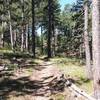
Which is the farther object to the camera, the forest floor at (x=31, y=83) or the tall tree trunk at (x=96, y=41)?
the forest floor at (x=31, y=83)

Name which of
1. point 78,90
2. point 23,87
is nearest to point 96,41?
point 78,90

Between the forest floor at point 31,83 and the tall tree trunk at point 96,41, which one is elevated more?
the tall tree trunk at point 96,41

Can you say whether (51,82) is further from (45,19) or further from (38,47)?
(38,47)

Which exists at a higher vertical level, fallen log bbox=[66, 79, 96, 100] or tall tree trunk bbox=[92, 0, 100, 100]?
tall tree trunk bbox=[92, 0, 100, 100]

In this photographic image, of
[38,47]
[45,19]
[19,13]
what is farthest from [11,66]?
[38,47]

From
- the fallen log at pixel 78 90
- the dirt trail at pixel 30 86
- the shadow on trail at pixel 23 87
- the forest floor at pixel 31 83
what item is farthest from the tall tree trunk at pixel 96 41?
the shadow on trail at pixel 23 87

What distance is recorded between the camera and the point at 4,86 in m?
17.7

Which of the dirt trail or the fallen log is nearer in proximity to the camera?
the fallen log

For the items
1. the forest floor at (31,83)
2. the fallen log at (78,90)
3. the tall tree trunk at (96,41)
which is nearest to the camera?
the tall tree trunk at (96,41)

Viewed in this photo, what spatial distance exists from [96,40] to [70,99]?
4.80m

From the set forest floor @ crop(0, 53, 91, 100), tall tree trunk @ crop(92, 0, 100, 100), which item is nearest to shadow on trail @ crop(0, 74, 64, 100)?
forest floor @ crop(0, 53, 91, 100)

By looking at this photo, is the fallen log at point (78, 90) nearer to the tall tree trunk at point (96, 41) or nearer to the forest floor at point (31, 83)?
the forest floor at point (31, 83)

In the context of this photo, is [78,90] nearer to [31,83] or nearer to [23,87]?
[23,87]

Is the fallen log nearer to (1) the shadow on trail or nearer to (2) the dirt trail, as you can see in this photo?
(2) the dirt trail
